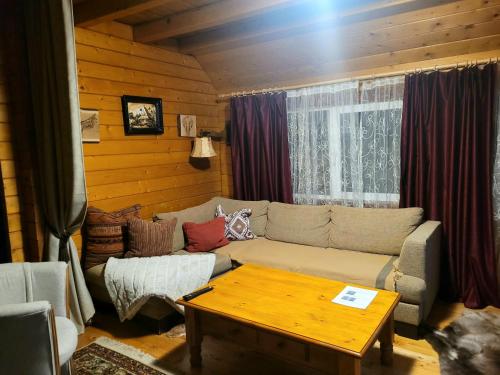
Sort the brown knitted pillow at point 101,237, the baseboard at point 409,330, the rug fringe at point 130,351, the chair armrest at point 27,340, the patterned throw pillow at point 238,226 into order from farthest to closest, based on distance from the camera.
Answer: the patterned throw pillow at point 238,226 → the brown knitted pillow at point 101,237 → the baseboard at point 409,330 → the rug fringe at point 130,351 → the chair armrest at point 27,340

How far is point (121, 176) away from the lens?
3357mm

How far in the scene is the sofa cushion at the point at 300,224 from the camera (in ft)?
11.2

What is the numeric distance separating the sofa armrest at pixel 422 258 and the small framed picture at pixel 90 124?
100 inches

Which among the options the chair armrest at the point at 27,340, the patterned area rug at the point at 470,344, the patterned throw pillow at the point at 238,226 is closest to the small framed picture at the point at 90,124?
the patterned throw pillow at the point at 238,226

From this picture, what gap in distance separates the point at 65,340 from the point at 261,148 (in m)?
2.72

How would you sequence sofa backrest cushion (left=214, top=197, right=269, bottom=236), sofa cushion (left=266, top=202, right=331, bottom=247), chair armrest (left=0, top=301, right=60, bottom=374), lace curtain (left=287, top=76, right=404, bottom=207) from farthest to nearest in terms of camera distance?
1. sofa backrest cushion (left=214, top=197, right=269, bottom=236)
2. sofa cushion (left=266, top=202, right=331, bottom=247)
3. lace curtain (left=287, top=76, right=404, bottom=207)
4. chair armrest (left=0, top=301, right=60, bottom=374)

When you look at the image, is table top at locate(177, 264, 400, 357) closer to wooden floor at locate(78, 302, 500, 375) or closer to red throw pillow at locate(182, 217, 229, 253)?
wooden floor at locate(78, 302, 500, 375)

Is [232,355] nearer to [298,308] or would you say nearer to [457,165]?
[298,308]

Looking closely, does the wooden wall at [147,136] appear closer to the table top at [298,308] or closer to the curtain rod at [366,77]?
the curtain rod at [366,77]

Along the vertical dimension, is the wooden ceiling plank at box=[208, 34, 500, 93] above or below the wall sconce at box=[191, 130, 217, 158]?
A: above

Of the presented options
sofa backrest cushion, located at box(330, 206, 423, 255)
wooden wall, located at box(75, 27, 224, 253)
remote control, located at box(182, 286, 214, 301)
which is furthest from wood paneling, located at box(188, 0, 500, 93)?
remote control, located at box(182, 286, 214, 301)

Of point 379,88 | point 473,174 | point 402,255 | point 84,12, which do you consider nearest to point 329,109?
point 379,88

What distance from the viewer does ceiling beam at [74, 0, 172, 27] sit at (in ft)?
8.36

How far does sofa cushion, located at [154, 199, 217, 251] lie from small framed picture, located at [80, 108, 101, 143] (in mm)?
885
